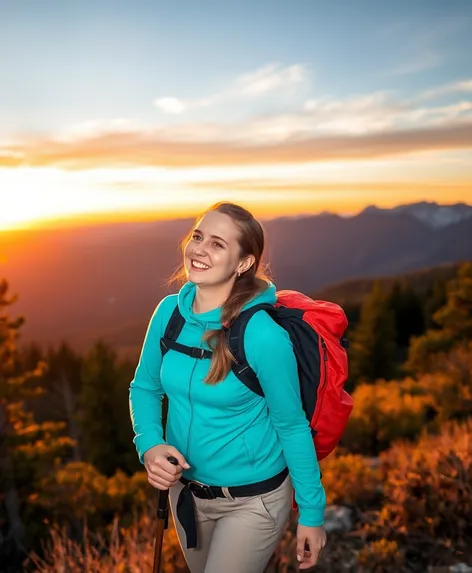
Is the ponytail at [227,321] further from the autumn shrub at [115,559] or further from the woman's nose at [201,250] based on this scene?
the autumn shrub at [115,559]

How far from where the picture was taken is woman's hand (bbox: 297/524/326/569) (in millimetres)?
2367

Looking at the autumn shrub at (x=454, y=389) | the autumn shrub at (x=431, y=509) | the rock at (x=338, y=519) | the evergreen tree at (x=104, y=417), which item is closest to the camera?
the autumn shrub at (x=431, y=509)

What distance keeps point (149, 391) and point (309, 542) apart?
3.25ft

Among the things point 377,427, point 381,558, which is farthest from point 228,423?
point 377,427

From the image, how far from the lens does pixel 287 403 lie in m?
2.27

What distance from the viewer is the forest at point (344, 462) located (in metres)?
4.82

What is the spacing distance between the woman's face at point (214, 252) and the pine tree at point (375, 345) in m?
42.5

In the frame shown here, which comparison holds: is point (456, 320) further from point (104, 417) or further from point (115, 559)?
point (115, 559)

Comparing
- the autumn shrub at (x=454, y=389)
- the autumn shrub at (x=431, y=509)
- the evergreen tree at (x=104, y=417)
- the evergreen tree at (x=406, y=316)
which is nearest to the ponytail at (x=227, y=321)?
the autumn shrub at (x=431, y=509)

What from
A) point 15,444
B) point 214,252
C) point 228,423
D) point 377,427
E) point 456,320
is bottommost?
point 15,444

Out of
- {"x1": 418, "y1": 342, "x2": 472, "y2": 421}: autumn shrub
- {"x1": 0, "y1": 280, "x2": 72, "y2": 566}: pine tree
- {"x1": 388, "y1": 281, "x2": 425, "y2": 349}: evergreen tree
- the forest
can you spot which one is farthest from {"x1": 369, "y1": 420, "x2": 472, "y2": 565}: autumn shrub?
{"x1": 388, "y1": 281, "x2": 425, "y2": 349}: evergreen tree

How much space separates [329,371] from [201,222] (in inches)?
34.0

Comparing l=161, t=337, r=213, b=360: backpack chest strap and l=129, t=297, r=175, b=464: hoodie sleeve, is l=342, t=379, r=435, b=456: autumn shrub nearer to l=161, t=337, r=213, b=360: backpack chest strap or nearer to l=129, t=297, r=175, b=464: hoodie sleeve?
l=129, t=297, r=175, b=464: hoodie sleeve

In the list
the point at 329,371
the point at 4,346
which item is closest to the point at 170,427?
the point at 329,371
